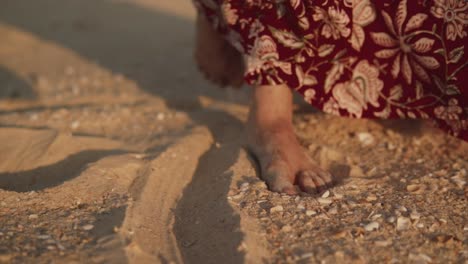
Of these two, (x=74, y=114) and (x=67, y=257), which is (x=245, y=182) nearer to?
(x=67, y=257)

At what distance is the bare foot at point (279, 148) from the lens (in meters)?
1.81

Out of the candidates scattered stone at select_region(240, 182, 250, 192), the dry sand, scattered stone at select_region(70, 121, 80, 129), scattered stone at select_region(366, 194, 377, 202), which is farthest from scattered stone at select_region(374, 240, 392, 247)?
scattered stone at select_region(70, 121, 80, 129)

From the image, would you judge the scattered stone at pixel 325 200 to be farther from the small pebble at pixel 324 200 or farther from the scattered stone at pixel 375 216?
the scattered stone at pixel 375 216

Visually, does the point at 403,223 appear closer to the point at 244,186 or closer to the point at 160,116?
the point at 244,186

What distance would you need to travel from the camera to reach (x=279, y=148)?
195 centimetres

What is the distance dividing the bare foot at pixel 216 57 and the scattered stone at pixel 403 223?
4.15ft

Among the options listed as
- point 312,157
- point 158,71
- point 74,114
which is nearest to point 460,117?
point 312,157

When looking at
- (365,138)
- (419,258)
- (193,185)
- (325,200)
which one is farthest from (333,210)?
(365,138)

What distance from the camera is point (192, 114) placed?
2541mm

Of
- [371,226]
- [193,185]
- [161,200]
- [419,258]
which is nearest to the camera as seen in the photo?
[419,258]

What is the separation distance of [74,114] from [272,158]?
1.08 meters

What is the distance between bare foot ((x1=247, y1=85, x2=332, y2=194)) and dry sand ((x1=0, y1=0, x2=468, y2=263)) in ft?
0.21

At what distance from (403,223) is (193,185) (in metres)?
0.72

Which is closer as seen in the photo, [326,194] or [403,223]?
[403,223]
